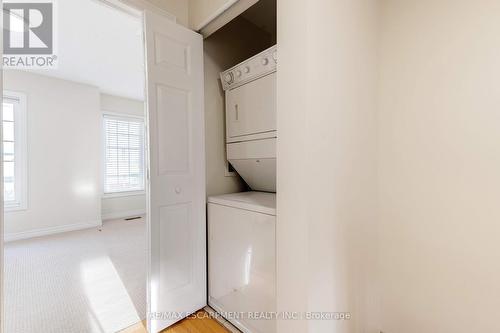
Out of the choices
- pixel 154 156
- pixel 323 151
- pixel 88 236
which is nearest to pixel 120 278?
pixel 154 156

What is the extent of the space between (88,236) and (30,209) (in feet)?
3.27

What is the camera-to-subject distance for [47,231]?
3.68m

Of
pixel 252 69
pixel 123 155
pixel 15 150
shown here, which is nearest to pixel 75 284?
pixel 252 69

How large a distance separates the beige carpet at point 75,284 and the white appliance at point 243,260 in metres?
0.68

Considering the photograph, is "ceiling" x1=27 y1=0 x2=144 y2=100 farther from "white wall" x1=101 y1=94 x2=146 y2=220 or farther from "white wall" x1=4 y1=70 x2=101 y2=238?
"white wall" x1=101 y1=94 x2=146 y2=220

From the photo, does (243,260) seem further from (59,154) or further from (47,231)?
(59,154)

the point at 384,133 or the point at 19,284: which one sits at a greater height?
the point at 384,133

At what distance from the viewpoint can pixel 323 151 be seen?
110 centimetres

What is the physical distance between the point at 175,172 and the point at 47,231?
→ 11.8 feet

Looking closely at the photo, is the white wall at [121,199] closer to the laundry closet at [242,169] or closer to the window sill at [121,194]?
the window sill at [121,194]

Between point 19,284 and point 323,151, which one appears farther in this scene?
point 19,284

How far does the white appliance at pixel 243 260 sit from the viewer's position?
1334mm

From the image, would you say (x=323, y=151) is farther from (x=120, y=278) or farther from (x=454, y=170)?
(x=120, y=278)

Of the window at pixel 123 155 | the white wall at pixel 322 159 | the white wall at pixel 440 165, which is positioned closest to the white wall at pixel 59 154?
the window at pixel 123 155
